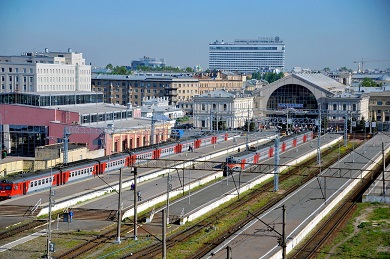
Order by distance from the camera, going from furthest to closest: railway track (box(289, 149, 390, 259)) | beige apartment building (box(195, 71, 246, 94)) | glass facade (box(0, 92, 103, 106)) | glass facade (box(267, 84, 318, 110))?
1. beige apartment building (box(195, 71, 246, 94))
2. glass facade (box(267, 84, 318, 110))
3. glass facade (box(0, 92, 103, 106))
4. railway track (box(289, 149, 390, 259))

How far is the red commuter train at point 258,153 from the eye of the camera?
81.0ft

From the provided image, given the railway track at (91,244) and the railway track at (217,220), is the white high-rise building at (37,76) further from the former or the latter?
the railway track at (91,244)

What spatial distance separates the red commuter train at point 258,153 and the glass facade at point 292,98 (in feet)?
19.7

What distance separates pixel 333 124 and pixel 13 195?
29304mm

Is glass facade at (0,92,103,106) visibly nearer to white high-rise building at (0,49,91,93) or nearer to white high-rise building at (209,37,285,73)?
white high-rise building at (0,49,91,93)

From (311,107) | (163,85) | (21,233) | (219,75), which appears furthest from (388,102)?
(21,233)

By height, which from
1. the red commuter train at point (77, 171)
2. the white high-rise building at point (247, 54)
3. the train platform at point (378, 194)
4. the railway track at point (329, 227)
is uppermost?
the white high-rise building at point (247, 54)

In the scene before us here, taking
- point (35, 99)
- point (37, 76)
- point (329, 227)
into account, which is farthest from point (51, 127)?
point (329, 227)

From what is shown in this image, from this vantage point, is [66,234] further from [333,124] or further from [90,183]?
[333,124]

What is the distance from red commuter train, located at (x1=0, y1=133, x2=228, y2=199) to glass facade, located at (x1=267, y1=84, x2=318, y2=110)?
54.1 feet

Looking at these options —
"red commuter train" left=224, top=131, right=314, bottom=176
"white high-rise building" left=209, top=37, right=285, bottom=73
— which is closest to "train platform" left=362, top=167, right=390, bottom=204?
"red commuter train" left=224, top=131, right=314, bottom=176

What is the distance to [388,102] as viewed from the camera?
158ft

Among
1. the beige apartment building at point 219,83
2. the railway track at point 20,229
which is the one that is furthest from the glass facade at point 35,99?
the beige apartment building at point 219,83

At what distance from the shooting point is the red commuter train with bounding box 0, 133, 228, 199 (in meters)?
19.1
